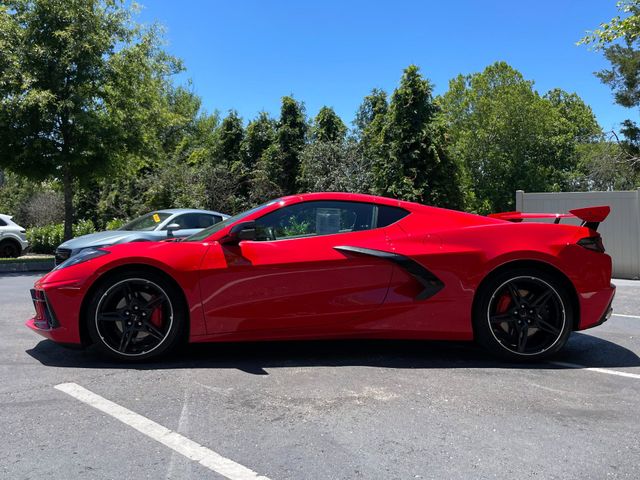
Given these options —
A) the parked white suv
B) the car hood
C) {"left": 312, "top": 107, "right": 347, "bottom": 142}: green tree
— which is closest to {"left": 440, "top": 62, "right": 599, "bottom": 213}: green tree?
{"left": 312, "top": 107, "right": 347, "bottom": 142}: green tree

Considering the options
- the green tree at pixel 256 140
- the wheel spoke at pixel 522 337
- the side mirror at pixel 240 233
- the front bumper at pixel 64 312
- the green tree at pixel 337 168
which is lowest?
the wheel spoke at pixel 522 337

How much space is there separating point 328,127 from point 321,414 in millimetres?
17299

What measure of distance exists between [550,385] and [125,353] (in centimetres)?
330

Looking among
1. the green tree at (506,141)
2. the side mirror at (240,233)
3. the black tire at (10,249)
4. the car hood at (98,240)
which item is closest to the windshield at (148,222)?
the car hood at (98,240)

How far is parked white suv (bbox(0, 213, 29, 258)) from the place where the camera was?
17.8 metres

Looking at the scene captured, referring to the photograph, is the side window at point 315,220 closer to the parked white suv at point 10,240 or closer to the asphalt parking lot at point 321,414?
the asphalt parking lot at point 321,414

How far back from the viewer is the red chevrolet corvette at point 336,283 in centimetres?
421

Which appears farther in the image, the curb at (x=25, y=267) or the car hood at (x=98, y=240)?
the curb at (x=25, y=267)

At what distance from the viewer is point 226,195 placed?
20469 millimetres

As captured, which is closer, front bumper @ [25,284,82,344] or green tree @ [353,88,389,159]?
Answer: front bumper @ [25,284,82,344]

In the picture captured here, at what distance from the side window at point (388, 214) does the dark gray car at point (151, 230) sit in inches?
202

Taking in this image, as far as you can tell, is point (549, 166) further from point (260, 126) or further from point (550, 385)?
point (550, 385)

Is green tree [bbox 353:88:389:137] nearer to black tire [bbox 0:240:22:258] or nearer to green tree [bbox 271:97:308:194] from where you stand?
green tree [bbox 271:97:308:194]

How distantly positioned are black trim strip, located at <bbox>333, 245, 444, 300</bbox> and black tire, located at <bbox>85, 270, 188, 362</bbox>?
1.43 m
